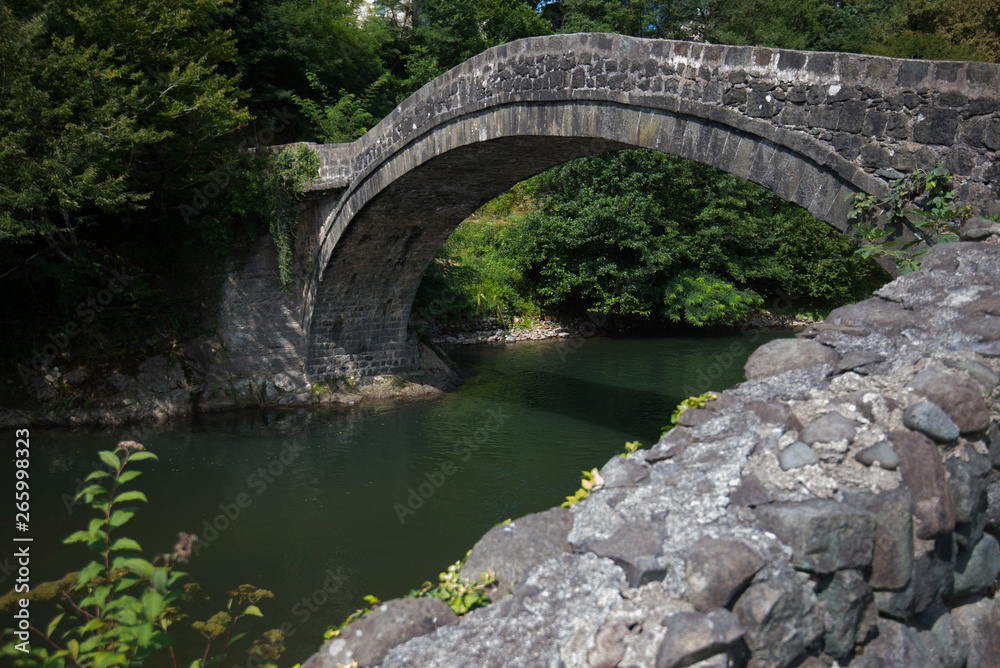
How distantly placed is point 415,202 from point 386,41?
10.9 m

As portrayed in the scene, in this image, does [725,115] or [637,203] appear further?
[637,203]

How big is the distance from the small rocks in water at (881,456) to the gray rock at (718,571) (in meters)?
0.56

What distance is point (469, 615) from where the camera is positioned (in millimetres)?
2020

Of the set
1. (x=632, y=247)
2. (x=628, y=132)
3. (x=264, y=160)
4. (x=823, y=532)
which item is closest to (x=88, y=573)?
(x=823, y=532)

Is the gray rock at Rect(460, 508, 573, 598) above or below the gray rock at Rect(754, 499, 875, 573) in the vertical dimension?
below

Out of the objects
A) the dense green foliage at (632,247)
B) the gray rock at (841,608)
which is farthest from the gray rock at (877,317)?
the dense green foliage at (632,247)

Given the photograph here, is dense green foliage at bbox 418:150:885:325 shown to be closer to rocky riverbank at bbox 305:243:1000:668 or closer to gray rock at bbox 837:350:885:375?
gray rock at bbox 837:350:885:375

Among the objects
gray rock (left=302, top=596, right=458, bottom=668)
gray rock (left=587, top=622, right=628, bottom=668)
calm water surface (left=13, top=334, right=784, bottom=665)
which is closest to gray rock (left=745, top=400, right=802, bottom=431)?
gray rock (left=587, top=622, right=628, bottom=668)

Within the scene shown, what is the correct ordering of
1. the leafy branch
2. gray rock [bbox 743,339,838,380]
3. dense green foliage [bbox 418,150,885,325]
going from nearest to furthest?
gray rock [bbox 743,339,838,380]
the leafy branch
dense green foliage [bbox 418,150,885,325]

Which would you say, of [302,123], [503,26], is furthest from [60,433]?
[503,26]

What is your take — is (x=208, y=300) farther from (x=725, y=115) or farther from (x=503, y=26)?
(x=503, y=26)

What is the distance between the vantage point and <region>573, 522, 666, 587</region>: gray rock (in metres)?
1.90

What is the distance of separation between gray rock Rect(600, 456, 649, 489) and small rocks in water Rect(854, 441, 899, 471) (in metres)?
0.67

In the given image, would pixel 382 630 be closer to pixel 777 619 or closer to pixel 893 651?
pixel 777 619
